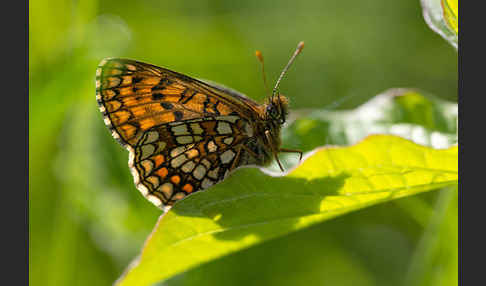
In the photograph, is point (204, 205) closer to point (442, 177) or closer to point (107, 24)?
point (442, 177)

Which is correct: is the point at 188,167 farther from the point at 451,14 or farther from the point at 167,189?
the point at 451,14

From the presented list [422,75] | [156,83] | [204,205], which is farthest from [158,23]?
[204,205]

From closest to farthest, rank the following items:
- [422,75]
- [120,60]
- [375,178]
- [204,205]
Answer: [375,178]
[204,205]
[120,60]
[422,75]

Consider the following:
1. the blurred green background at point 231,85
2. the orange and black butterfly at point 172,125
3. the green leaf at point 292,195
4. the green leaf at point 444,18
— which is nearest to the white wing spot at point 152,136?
the orange and black butterfly at point 172,125

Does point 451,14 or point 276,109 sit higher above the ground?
point 451,14

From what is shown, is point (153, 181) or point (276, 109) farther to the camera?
point (276, 109)

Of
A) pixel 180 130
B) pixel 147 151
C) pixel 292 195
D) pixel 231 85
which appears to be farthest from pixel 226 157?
pixel 231 85
